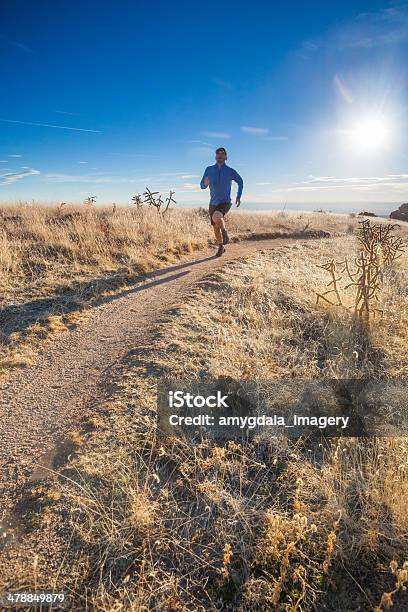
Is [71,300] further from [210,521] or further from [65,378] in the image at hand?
Result: [210,521]

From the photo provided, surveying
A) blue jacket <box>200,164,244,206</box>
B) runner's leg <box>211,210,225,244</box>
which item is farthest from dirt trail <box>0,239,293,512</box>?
blue jacket <box>200,164,244,206</box>

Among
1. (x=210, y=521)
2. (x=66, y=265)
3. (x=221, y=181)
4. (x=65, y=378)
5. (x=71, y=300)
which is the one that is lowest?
(x=210, y=521)

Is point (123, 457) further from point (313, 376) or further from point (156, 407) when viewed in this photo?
point (313, 376)

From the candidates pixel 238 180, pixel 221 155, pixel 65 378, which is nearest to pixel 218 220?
pixel 238 180

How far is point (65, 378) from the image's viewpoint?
4285mm

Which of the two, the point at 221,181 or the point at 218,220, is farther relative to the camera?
the point at 218,220

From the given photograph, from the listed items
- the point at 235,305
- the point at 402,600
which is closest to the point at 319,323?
the point at 235,305

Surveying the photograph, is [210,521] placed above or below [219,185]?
below

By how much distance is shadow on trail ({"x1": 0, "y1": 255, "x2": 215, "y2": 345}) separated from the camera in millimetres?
5504

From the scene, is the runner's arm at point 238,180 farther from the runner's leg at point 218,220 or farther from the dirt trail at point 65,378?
the dirt trail at point 65,378

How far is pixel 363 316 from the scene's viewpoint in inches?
256

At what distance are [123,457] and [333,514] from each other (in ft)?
6.07

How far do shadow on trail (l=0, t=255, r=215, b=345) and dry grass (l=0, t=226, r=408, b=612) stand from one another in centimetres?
220

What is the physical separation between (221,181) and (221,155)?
0.65 metres
